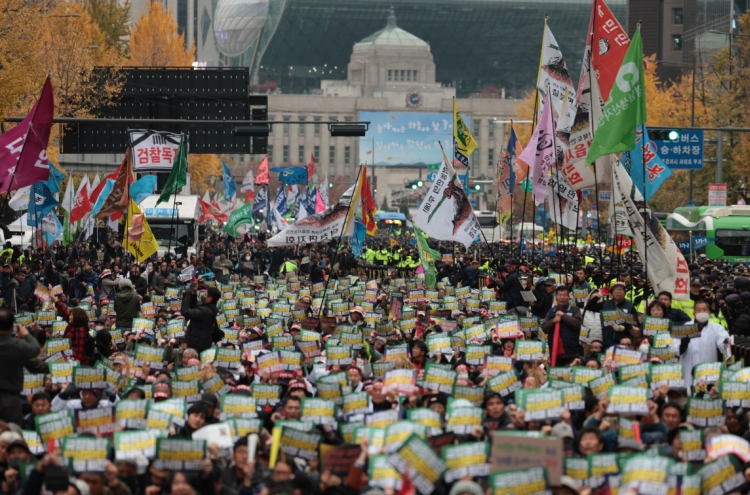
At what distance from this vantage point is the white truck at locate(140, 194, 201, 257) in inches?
1714

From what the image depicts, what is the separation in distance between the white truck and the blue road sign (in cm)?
1459

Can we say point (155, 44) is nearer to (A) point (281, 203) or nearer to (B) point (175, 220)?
(B) point (175, 220)

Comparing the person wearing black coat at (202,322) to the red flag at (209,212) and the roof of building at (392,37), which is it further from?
the roof of building at (392,37)

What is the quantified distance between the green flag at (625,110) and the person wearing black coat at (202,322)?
5.33 m

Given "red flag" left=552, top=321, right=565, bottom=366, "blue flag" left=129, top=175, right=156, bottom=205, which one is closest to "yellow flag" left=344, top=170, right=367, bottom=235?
"red flag" left=552, top=321, right=565, bottom=366

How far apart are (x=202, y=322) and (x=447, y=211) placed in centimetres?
881

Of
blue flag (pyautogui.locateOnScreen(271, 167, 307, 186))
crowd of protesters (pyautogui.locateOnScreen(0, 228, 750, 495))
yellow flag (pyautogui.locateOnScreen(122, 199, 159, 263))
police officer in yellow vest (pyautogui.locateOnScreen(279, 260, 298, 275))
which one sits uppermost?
blue flag (pyautogui.locateOnScreen(271, 167, 307, 186))

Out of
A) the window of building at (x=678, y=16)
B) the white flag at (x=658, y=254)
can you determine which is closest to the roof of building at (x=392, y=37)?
the window of building at (x=678, y=16)

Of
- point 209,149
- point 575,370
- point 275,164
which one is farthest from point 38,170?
point 275,164

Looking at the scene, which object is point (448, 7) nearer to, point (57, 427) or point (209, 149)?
point (209, 149)

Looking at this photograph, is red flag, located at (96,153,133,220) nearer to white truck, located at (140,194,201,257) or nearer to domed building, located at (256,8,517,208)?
white truck, located at (140,194,201,257)

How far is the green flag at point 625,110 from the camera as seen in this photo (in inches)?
711

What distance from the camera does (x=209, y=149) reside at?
1622 inches

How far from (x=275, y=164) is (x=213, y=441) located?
155 meters
